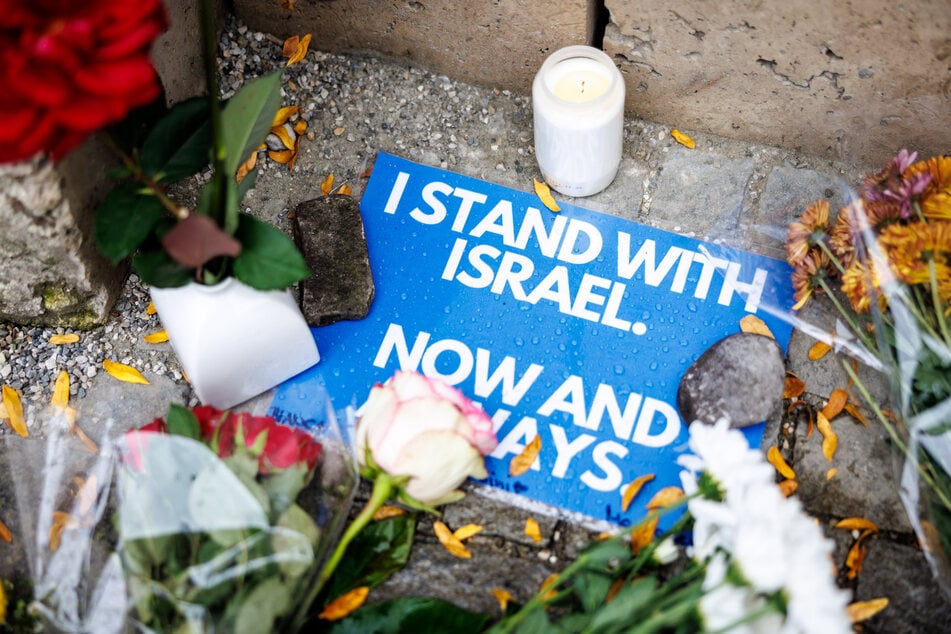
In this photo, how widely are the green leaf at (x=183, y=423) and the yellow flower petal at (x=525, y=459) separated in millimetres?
579

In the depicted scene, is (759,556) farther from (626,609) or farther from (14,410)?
(14,410)

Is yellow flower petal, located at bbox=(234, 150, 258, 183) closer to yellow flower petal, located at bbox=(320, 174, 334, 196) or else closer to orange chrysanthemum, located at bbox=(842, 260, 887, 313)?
yellow flower petal, located at bbox=(320, 174, 334, 196)

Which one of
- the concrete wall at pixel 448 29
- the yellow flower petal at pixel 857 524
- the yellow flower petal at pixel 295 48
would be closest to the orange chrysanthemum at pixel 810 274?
the yellow flower petal at pixel 857 524

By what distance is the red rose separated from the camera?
0.92 metres

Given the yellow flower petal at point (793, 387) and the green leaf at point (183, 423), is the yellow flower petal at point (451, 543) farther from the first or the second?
the yellow flower petal at point (793, 387)

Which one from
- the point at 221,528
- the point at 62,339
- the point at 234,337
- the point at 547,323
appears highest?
the point at 547,323

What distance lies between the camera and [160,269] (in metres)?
1.27

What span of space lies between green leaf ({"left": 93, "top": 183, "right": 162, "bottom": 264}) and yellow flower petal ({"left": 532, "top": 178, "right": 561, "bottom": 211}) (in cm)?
78

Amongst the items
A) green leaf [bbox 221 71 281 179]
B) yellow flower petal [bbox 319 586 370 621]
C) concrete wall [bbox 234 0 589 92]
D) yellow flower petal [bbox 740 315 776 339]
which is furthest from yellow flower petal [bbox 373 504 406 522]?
concrete wall [bbox 234 0 589 92]

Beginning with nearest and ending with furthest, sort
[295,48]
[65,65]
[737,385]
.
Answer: [65,65] → [737,385] → [295,48]

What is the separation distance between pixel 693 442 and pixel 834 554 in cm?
47

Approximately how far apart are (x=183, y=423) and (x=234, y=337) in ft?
0.83

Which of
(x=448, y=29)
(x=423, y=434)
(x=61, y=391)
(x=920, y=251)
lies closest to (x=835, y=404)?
(x=920, y=251)

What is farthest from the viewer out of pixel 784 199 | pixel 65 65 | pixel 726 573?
pixel 784 199
